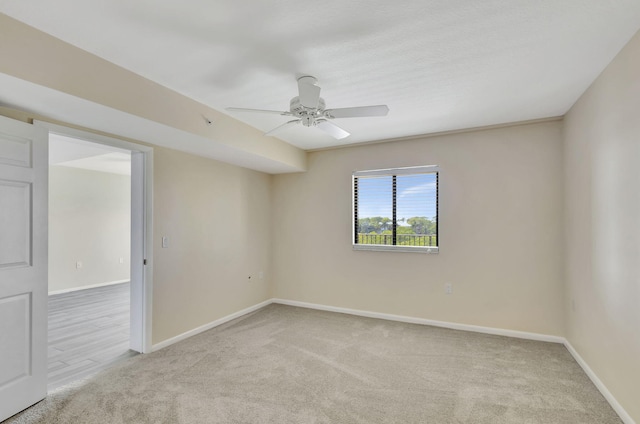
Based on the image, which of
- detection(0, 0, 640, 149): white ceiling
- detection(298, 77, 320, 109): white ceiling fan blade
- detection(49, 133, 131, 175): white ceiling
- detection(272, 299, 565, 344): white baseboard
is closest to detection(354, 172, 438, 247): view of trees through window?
detection(272, 299, 565, 344): white baseboard

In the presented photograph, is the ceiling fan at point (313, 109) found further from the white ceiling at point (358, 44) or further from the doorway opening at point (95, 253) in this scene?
the doorway opening at point (95, 253)

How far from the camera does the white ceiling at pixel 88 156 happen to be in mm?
3601

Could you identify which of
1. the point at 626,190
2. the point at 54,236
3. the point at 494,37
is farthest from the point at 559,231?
the point at 54,236

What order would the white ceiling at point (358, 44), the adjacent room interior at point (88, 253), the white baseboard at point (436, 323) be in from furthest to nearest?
the adjacent room interior at point (88, 253)
the white baseboard at point (436, 323)
the white ceiling at point (358, 44)

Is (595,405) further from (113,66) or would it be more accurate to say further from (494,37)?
(113,66)

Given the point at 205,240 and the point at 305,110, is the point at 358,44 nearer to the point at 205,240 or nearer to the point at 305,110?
the point at 305,110

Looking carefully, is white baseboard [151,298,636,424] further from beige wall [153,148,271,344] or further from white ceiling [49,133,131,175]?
white ceiling [49,133,131,175]

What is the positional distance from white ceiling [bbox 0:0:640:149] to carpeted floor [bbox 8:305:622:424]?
242 centimetres

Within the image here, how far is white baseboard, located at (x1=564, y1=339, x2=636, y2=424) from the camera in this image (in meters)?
2.04

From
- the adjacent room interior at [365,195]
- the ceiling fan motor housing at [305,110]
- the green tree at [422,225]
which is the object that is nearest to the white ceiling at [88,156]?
the adjacent room interior at [365,195]

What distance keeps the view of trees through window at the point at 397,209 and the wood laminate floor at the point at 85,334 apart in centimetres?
317

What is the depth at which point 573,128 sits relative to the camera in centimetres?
302

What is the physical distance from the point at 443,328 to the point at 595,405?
1.67 m

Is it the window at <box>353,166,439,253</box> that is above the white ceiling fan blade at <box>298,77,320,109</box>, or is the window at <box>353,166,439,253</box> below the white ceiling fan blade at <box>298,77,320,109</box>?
below
